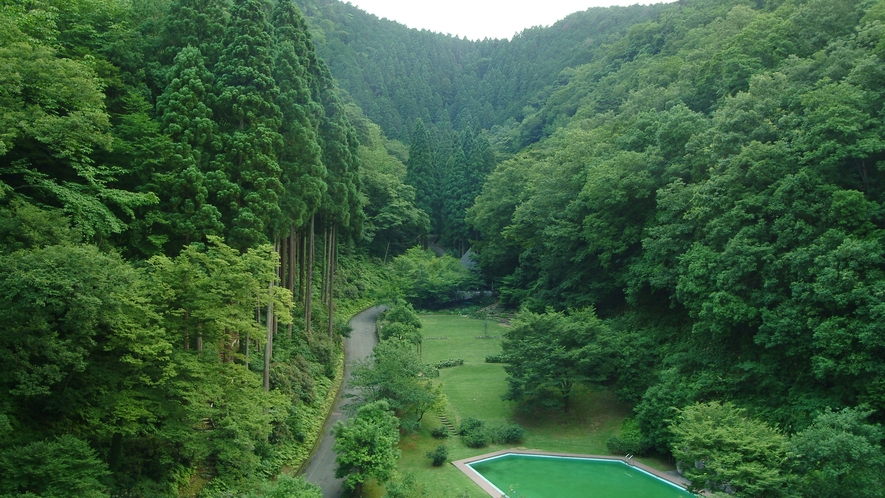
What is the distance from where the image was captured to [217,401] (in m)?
15.8

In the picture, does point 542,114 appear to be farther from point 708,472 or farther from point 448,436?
point 708,472

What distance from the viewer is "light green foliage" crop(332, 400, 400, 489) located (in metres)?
18.4

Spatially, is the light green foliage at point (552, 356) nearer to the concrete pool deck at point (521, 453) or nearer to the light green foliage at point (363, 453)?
the concrete pool deck at point (521, 453)

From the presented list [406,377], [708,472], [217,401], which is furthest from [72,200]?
[708,472]

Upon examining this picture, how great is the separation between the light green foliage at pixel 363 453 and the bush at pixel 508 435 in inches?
251

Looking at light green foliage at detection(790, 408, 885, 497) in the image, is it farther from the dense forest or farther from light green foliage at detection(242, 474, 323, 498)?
light green foliage at detection(242, 474, 323, 498)

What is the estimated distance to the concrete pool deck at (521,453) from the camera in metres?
20.2

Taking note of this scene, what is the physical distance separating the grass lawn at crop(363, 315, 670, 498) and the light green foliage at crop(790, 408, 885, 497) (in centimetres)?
747

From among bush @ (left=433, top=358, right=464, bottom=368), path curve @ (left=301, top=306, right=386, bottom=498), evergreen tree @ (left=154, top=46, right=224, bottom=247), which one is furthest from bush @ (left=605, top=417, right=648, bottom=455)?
evergreen tree @ (left=154, top=46, right=224, bottom=247)

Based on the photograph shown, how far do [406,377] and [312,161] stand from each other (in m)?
9.34

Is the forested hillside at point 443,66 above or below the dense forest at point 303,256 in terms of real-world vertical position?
above

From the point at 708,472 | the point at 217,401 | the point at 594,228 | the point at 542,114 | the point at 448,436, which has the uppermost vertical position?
the point at 542,114

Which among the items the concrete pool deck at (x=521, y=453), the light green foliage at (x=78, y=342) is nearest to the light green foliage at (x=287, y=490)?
the light green foliage at (x=78, y=342)

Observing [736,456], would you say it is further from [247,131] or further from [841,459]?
[247,131]
